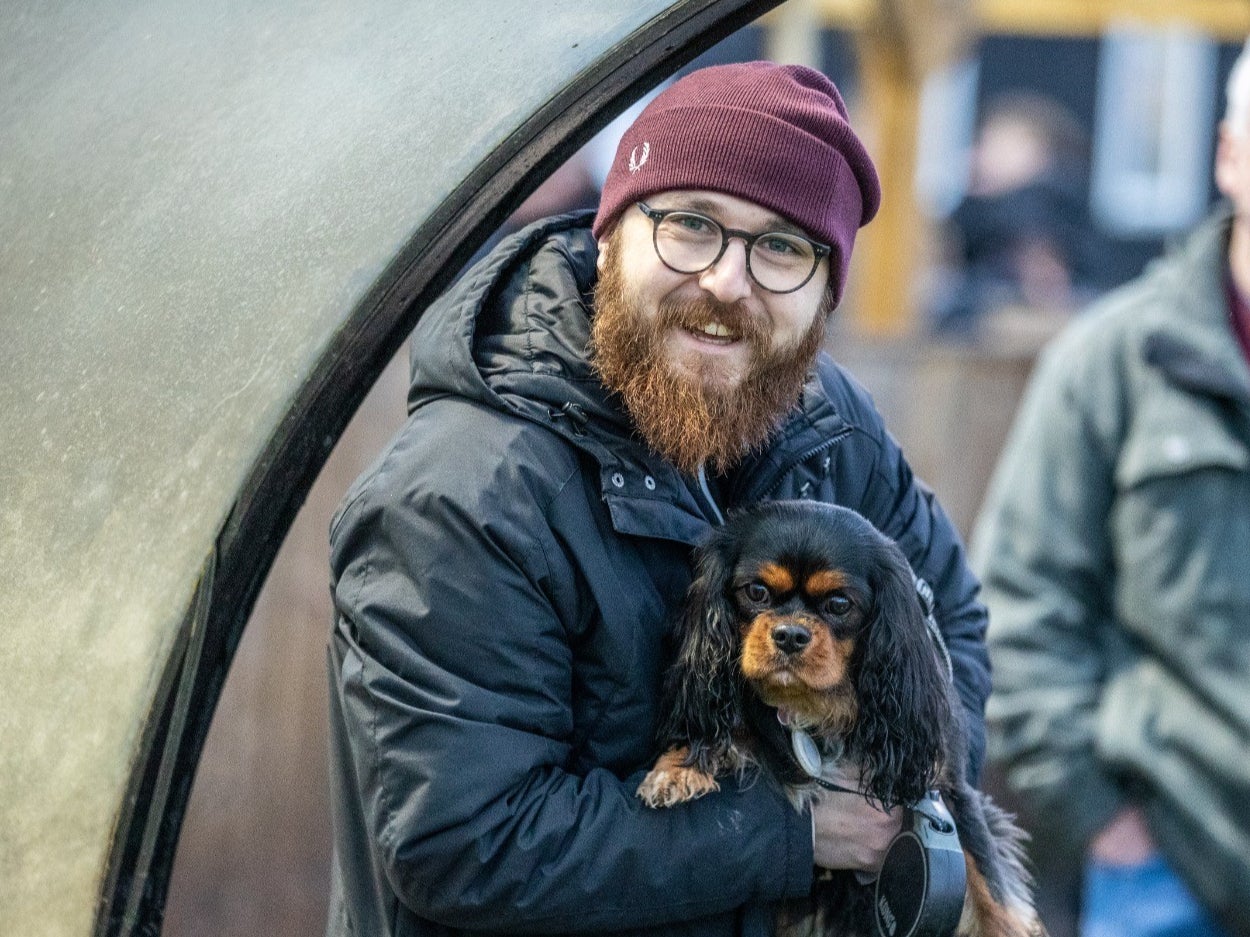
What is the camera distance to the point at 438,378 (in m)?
2.55

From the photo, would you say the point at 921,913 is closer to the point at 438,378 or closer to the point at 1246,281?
the point at 438,378

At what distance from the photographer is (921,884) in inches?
98.4

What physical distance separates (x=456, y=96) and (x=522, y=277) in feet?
1.38

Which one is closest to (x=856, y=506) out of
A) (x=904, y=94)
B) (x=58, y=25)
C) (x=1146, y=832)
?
(x=58, y=25)

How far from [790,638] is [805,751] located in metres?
0.18

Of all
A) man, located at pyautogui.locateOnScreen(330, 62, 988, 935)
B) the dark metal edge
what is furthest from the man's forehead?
the dark metal edge

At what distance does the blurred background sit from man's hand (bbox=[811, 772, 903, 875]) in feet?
7.38

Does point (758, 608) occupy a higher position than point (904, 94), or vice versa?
point (758, 608)

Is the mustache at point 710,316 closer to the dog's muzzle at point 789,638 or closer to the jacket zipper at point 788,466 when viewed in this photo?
the jacket zipper at point 788,466

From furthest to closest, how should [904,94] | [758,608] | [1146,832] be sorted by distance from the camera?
1. [904,94]
2. [1146,832]
3. [758,608]

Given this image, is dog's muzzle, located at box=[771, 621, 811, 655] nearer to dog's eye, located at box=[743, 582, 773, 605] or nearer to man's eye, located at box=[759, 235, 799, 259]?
dog's eye, located at box=[743, 582, 773, 605]

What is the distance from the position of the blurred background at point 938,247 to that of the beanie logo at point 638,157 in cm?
230

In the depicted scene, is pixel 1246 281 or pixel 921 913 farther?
pixel 1246 281

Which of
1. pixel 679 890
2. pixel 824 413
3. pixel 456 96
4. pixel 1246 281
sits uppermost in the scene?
pixel 456 96
